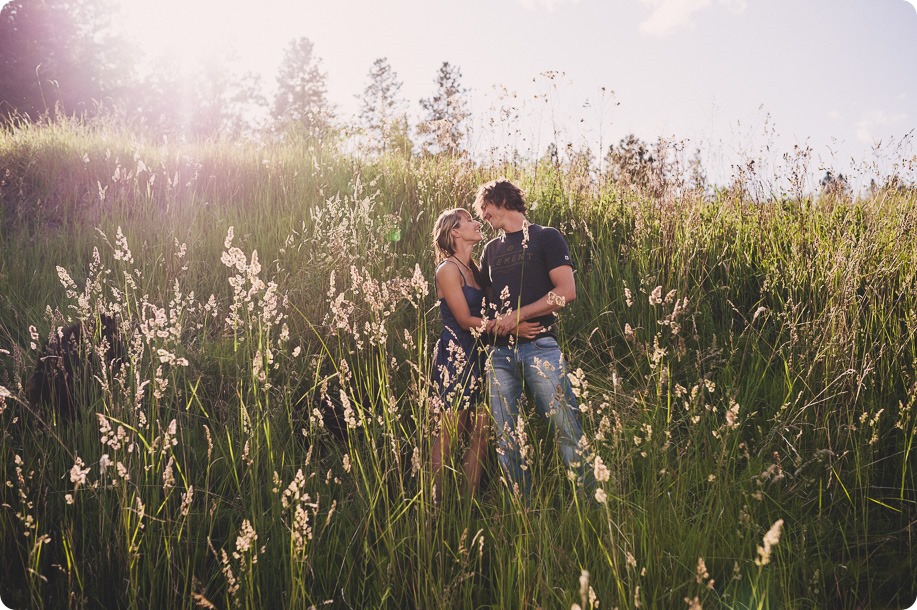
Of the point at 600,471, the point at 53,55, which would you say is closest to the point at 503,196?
the point at 600,471

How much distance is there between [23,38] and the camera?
694 inches

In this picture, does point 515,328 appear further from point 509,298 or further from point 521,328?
point 509,298

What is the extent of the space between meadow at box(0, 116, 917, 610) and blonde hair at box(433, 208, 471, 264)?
0.39 metres

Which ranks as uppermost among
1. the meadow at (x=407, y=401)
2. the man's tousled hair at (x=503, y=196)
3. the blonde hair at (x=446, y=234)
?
the man's tousled hair at (x=503, y=196)

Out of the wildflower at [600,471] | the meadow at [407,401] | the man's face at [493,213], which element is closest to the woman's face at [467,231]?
the man's face at [493,213]

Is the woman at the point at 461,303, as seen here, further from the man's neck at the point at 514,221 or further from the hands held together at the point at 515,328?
the man's neck at the point at 514,221

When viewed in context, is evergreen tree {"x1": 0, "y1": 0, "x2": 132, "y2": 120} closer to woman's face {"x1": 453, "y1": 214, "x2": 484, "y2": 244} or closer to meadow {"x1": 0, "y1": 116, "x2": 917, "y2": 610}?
meadow {"x1": 0, "y1": 116, "x2": 917, "y2": 610}

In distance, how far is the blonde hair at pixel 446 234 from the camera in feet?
12.1

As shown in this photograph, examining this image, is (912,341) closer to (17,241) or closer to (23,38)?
(17,241)

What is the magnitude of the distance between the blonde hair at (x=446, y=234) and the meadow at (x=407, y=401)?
1.29 ft

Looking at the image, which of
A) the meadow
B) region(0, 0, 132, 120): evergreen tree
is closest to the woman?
the meadow

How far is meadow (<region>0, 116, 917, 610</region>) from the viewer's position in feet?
6.19

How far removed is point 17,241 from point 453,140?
13.0 ft

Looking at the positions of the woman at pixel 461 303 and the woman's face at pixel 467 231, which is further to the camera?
the woman's face at pixel 467 231
